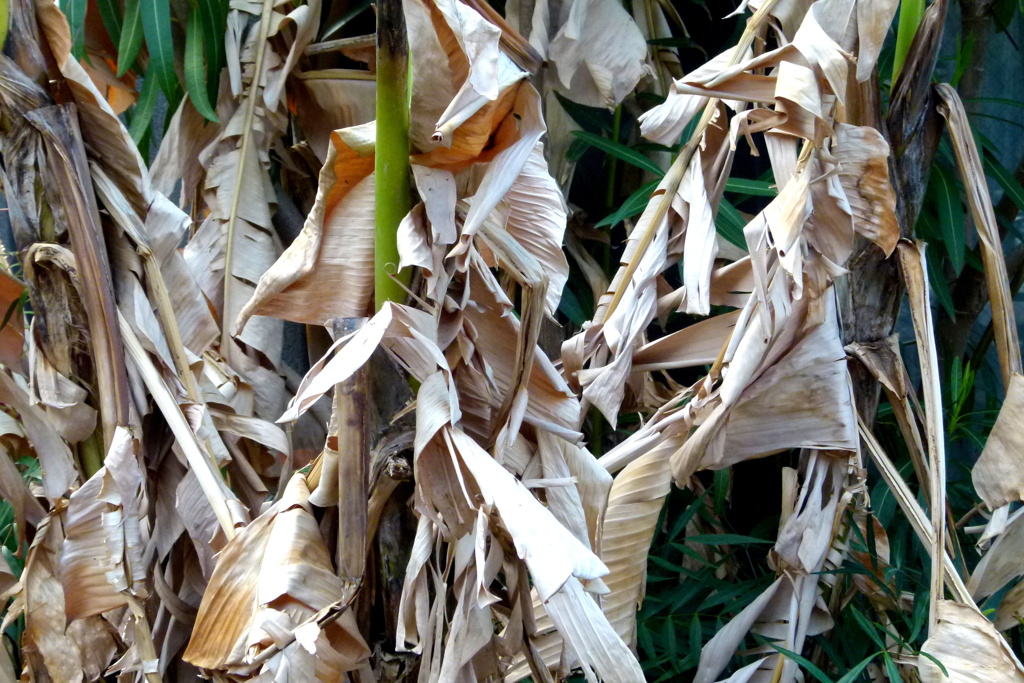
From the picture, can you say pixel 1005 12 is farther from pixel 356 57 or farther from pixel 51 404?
pixel 51 404

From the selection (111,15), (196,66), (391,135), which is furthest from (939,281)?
(111,15)

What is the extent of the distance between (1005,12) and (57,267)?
0.98 metres

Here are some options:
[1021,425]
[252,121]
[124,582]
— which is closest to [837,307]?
[1021,425]

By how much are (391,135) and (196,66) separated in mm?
539

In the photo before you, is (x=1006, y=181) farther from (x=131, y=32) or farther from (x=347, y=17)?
(x=131, y=32)

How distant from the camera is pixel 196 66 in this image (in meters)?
0.81

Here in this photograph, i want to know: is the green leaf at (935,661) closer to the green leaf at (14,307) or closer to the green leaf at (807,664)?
the green leaf at (807,664)

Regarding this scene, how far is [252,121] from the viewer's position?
88 centimetres

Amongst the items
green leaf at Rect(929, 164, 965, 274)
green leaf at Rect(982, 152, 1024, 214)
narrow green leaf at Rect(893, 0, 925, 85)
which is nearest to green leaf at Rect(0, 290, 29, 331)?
narrow green leaf at Rect(893, 0, 925, 85)

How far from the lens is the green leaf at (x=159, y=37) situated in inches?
30.6

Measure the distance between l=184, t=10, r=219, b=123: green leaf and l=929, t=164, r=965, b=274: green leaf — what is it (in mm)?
699

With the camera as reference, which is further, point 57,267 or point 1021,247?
point 1021,247

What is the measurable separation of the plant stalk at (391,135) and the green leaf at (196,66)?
1.54 feet

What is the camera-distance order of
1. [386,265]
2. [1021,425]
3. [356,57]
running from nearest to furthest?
[386,265], [1021,425], [356,57]
